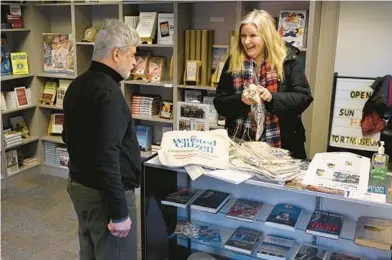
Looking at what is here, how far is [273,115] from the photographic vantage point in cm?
229

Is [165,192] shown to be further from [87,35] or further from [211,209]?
[87,35]

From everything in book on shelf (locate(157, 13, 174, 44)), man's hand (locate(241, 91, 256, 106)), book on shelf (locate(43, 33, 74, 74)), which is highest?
book on shelf (locate(157, 13, 174, 44))

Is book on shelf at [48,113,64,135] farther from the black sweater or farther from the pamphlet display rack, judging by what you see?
the black sweater

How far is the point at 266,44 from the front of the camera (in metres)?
2.20

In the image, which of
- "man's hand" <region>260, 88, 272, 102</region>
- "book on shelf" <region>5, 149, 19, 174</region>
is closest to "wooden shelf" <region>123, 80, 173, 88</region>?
"book on shelf" <region>5, 149, 19, 174</region>

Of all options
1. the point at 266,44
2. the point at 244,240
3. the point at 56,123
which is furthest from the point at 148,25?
the point at 244,240

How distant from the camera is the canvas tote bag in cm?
195

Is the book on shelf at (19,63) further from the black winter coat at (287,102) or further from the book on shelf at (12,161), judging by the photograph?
the black winter coat at (287,102)

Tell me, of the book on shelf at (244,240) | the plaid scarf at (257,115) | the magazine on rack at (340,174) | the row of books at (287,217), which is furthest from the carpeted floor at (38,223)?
the magazine on rack at (340,174)

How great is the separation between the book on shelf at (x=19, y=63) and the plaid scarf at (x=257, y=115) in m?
2.75

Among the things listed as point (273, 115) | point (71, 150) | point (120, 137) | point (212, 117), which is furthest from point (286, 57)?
point (212, 117)

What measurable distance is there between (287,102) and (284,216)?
0.57 meters

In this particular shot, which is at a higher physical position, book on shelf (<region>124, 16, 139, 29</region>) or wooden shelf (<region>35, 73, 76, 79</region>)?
book on shelf (<region>124, 16, 139, 29</region>)

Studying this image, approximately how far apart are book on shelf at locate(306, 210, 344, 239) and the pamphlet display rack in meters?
0.03
